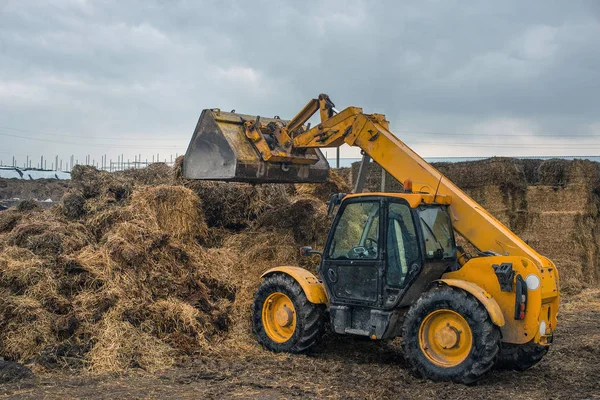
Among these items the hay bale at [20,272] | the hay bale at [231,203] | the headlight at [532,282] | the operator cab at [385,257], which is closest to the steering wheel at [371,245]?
the operator cab at [385,257]

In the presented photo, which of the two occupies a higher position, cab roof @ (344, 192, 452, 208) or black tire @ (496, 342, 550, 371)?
cab roof @ (344, 192, 452, 208)

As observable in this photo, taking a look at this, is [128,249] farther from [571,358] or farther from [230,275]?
[571,358]

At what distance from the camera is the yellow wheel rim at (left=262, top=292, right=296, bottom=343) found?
7379 millimetres

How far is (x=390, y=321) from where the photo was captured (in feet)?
21.5

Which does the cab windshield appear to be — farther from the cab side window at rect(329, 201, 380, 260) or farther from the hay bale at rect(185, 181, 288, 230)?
the hay bale at rect(185, 181, 288, 230)

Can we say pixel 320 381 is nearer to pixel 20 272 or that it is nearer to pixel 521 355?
pixel 521 355

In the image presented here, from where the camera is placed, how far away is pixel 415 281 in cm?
646

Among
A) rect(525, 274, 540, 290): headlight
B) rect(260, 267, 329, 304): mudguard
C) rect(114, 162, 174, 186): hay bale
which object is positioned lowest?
rect(260, 267, 329, 304): mudguard

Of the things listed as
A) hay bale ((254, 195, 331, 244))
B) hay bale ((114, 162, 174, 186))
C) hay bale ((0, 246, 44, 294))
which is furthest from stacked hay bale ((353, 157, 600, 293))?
hay bale ((0, 246, 44, 294))

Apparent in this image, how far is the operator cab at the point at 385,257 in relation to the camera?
651 cm

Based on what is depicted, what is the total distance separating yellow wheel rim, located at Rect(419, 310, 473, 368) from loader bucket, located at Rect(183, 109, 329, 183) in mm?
3485

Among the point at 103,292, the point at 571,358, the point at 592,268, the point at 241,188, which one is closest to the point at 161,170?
the point at 241,188

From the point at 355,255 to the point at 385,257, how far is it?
1.29 ft

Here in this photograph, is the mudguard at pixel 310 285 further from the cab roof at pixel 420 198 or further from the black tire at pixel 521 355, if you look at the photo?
the black tire at pixel 521 355
